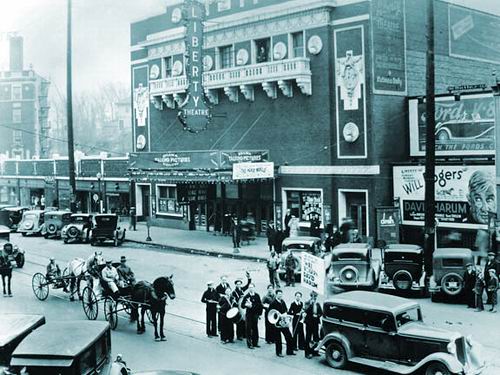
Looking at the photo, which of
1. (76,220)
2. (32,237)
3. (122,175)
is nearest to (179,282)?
(76,220)

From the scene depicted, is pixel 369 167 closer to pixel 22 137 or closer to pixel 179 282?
pixel 179 282

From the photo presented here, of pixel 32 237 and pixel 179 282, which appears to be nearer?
A: pixel 179 282

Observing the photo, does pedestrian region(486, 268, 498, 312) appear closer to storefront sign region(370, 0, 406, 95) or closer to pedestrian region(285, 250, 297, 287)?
pedestrian region(285, 250, 297, 287)

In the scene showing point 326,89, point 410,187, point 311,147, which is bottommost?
point 410,187

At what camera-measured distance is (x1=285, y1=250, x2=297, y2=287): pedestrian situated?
79.3 ft

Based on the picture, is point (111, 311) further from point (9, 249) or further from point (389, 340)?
point (9, 249)

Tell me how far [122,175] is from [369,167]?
23.5m

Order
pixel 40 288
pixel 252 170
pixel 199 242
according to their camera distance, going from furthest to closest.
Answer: pixel 199 242
pixel 252 170
pixel 40 288

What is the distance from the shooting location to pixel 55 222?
40031mm

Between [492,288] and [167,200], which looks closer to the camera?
[492,288]

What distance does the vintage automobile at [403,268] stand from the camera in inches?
858

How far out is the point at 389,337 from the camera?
553 inches

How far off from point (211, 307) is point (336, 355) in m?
4.02

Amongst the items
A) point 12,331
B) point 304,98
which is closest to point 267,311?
point 12,331
